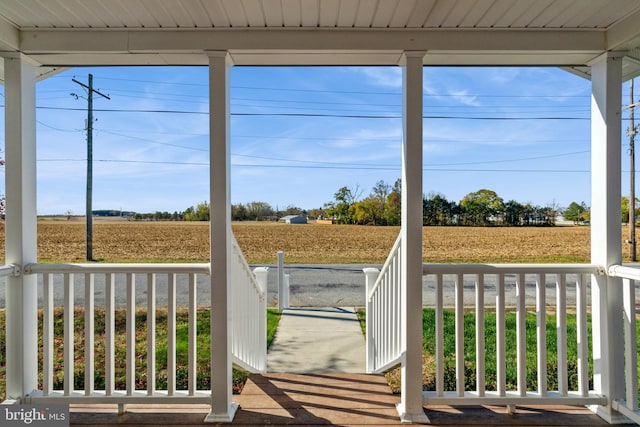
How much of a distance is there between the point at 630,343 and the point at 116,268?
2854mm

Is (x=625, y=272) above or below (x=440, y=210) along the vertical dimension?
below

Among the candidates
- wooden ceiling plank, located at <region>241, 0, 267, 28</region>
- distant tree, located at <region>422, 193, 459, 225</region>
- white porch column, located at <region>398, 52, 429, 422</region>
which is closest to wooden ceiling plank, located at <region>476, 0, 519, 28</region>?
white porch column, located at <region>398, 52, 429, 422</region>

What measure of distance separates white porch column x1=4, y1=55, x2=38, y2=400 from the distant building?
657 cm

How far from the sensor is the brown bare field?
8062mm

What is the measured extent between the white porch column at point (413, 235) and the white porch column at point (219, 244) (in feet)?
3.26

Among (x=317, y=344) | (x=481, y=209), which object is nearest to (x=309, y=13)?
(x=317, y=344)

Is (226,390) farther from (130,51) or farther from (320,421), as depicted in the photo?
(130,51)

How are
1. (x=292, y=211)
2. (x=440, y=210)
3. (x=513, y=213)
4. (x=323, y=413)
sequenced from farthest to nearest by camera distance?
(x=292, y=211), (x=513, y=213), (x=440, y=210), (x=323, y=413)

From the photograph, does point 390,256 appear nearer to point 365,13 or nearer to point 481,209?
point 365,13

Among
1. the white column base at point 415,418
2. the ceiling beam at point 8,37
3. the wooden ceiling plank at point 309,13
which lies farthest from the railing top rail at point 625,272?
the ceiling beam at point 8,37

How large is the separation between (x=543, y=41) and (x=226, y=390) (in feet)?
8.60

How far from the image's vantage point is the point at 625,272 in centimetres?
181

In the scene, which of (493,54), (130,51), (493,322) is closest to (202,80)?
(130,51)

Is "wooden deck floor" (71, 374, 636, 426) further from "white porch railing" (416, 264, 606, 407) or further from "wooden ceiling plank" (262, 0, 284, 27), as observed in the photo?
"wooden ceiling plank" (262, 0, 284, 27)
